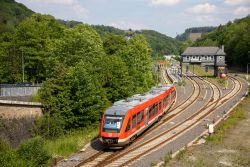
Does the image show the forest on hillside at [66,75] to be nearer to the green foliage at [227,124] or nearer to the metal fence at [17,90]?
the metal fence at [17,90]

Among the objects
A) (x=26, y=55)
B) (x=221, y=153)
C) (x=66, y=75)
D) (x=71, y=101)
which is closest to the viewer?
(x=221, y=153)

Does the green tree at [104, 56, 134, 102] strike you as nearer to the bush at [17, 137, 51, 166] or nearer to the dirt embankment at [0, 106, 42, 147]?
the dirt embankment at [0, 106, 42, 147]

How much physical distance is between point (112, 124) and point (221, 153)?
8.06 meters

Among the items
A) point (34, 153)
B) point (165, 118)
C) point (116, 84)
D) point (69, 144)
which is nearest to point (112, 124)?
point (69, 144)

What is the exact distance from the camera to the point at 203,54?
137 meters

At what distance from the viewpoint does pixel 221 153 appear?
26.2 m

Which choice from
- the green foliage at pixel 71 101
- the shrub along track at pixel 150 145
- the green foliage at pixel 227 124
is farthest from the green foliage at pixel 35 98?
the green foliage at pixel 227 124

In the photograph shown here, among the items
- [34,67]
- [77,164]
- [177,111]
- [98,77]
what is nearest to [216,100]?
[177,111]

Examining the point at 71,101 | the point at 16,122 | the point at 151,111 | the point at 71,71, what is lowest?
the point at 16,122

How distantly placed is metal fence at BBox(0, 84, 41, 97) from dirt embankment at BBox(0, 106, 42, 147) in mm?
2035

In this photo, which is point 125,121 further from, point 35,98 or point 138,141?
point 35,98

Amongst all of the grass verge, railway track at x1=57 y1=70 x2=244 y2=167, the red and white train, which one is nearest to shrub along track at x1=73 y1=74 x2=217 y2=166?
railway track at x1=57 y1=70 x2=244 y2=167

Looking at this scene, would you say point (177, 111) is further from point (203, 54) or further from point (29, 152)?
point (203, 54)

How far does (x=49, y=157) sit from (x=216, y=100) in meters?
36.1
